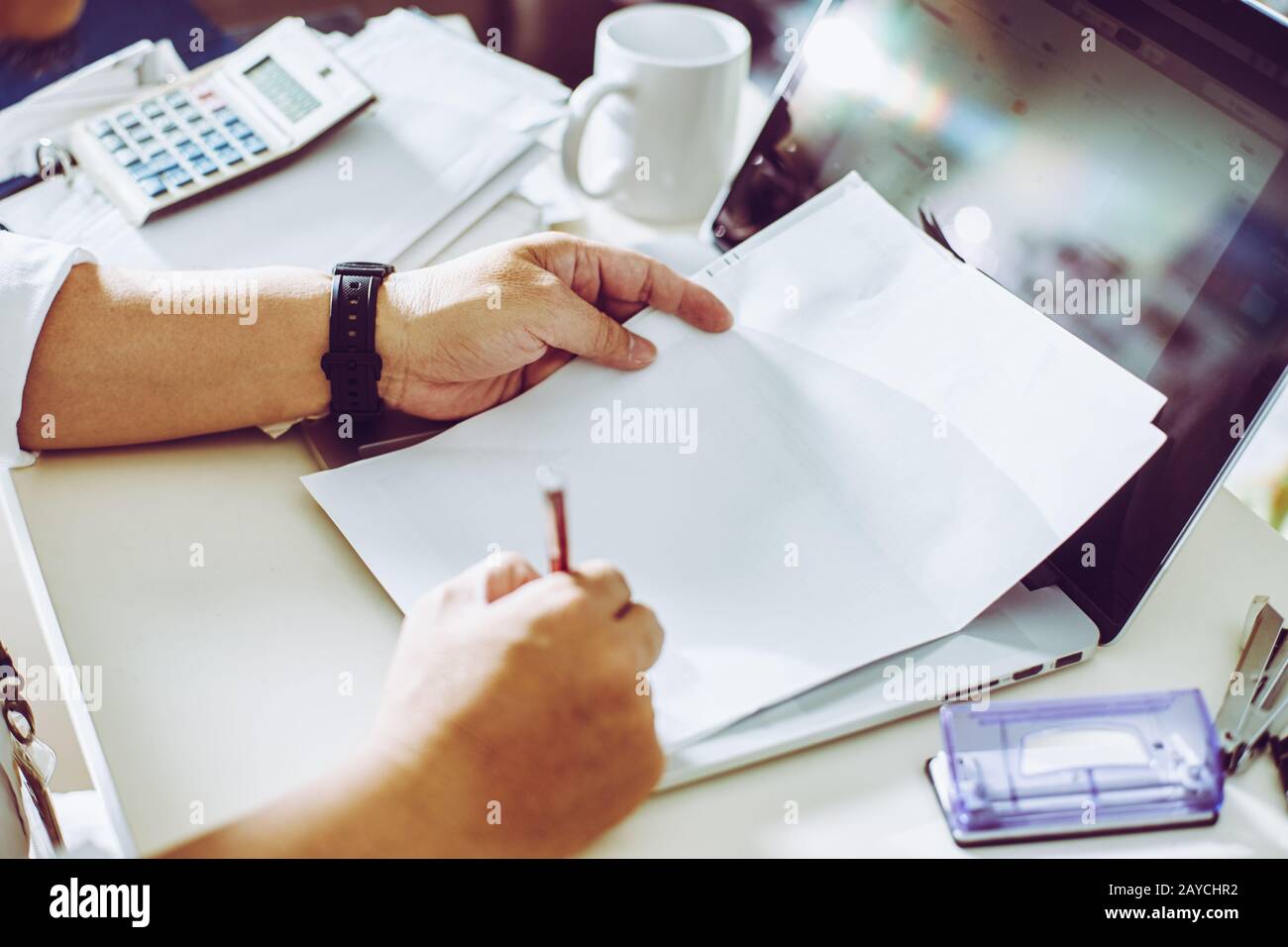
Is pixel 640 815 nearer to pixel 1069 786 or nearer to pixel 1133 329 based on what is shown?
pixel 1069 786

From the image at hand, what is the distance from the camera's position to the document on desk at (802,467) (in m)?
0.54

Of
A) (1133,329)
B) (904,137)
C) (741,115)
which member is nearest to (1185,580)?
(1133,329)

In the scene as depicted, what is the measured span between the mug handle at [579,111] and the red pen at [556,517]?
0.46 meters

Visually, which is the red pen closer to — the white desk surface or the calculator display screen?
the white desk surface

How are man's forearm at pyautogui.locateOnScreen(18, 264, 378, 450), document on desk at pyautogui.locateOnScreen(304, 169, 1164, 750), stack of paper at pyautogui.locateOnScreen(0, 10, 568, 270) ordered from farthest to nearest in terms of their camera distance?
1. stack of paper at pyautogui.locateOnScreen(0, 10, 568, 270)
2. man's forearm at pyautogui.locateOnScreen(18, 264, 378, 450)
3. document on desk at pyautogui.locateOnScreen(304, 169, 1164, 750)

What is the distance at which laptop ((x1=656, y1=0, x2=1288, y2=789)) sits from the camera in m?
0.52

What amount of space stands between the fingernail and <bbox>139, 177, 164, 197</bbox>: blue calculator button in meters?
0.41

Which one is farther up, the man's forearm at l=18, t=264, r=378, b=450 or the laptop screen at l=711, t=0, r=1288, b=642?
Result: the laptop screen at l=711, t=0, r=1288, b=642

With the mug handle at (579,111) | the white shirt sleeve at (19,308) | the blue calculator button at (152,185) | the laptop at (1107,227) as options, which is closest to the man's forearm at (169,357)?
the white shirt sleeve at (19,308)

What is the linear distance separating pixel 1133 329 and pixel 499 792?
1.34 feet

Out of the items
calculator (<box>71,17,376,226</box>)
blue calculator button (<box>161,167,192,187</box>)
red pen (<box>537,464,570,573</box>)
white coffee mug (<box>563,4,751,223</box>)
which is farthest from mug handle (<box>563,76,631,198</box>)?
red pen (<box>537,464,570,573</box>)

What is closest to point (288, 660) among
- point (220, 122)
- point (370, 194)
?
point (370, 194)

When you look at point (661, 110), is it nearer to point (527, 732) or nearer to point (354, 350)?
point (354, 350)

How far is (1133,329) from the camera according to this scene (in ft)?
1.88
